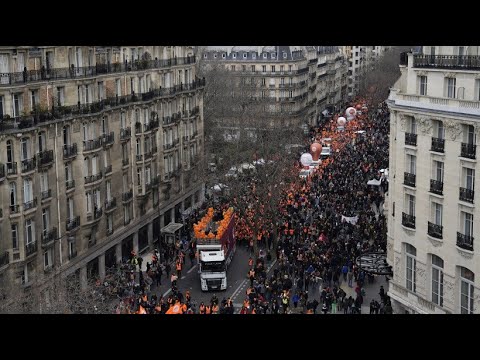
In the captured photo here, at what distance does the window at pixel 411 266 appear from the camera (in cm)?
2639

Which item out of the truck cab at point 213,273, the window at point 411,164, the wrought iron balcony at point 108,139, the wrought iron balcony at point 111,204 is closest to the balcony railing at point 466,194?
the window at point 411,164

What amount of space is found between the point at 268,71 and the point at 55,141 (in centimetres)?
5119

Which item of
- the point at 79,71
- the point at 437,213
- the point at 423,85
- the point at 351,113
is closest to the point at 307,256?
the point at 437,213

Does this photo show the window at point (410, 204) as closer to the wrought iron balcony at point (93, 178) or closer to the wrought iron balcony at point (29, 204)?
the wrought iron balcony at point (29, 204)

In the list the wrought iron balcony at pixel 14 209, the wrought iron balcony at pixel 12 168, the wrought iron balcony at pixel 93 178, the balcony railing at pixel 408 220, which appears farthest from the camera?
the wrought iron balcony at pixel 93 178

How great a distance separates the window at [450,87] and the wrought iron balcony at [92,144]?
16.9 m

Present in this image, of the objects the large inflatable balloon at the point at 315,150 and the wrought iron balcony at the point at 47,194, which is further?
the large inflatable balloon at the point at 315,150

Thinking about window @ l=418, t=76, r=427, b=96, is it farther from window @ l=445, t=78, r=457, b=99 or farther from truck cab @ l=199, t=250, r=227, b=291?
truck cab @ l=199, t=250, r=227, b=291

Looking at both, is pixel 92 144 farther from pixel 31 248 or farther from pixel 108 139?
pixel 31 248

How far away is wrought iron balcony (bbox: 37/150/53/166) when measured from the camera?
3020 centimetres

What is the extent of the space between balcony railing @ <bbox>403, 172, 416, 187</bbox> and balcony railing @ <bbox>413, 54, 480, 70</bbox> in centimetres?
385

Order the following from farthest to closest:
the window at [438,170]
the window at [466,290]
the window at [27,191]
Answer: the window at [27,191], the window at [438,170], the window at [466,290]

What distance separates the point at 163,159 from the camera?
44.6 metres
